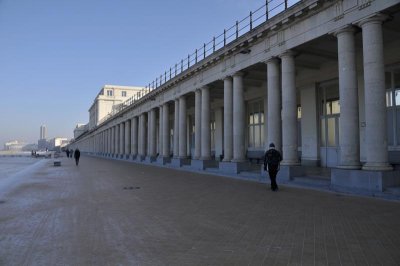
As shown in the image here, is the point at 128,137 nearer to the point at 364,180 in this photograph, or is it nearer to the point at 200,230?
the point at 364,180

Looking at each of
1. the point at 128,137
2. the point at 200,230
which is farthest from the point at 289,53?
the point at 128,137

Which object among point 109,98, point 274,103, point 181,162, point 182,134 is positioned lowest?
point 181,162

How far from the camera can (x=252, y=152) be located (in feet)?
94.0

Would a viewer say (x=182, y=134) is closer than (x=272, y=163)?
No

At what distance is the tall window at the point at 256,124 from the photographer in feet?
91.8

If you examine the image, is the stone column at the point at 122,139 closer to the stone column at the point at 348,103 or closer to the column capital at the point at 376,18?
the stone column at the point at 348,103

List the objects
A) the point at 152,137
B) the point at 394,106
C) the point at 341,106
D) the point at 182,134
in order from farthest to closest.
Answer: the point at 152,137
the point at 182,134
the point at 394,106
the point at 341,106

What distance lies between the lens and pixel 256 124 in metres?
28.6

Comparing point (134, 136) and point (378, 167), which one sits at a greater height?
point (134, 136)

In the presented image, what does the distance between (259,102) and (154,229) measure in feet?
73.6

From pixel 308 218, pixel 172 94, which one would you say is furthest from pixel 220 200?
pixel 172 94

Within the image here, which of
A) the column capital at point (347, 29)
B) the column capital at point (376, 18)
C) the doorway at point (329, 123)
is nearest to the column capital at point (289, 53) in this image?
the column capital at point (347, 29)

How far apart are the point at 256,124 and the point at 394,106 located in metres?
12.8

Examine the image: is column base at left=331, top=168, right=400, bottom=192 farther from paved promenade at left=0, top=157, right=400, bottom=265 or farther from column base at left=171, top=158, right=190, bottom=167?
column base at left=171, top=158, right=190, bottom=167
